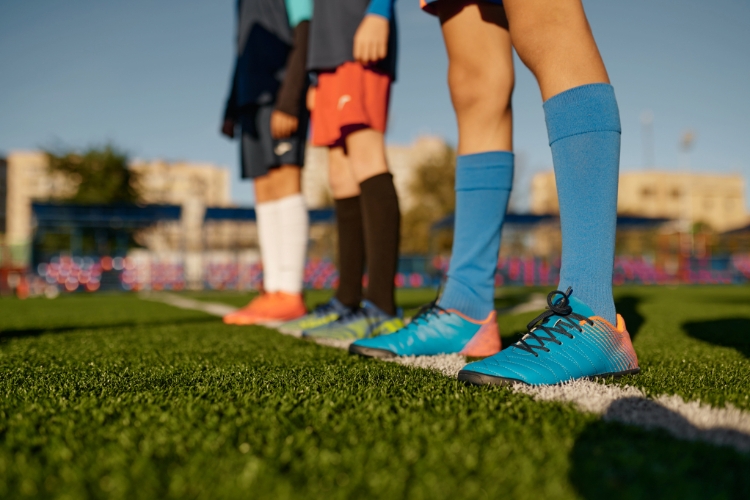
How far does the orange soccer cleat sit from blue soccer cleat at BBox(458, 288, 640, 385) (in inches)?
83.2

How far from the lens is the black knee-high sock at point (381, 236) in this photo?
2.13 metres

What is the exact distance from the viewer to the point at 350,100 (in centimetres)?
224

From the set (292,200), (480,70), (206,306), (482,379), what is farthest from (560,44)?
(206,306)

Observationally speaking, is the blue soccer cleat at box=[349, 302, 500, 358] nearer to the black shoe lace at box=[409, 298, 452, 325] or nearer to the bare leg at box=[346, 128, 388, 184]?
the black shoe lace at box=[409, 298, 452, 325]

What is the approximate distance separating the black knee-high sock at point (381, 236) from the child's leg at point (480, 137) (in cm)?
45

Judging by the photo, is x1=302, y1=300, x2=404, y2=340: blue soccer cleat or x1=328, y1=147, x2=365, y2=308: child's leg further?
x1=328, y1=147, x2=365, y2=308: child's leg

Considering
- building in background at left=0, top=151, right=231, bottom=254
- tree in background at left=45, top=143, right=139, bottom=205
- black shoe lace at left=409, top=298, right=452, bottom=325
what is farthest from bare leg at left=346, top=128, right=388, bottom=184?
building in background at left=0, top=151, right=231, bottom=254

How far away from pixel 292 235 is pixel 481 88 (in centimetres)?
188

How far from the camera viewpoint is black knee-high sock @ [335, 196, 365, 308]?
2.59m

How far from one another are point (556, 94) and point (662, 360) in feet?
2.49

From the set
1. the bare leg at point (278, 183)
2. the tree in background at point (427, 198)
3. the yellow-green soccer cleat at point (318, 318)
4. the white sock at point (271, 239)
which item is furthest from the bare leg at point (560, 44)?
the tree in background at point (427, 198)

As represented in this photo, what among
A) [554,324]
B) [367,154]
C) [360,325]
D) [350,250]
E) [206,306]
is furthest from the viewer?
[206,306]

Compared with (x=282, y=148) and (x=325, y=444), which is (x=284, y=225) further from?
(x=325, y=444)

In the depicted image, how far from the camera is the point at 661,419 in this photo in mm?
811
